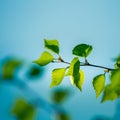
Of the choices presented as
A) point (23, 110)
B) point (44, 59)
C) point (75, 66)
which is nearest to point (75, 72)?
point (75, 66)

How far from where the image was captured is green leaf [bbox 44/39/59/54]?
905 millimetres

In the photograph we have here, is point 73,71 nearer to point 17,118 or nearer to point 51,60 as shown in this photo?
point 51,60

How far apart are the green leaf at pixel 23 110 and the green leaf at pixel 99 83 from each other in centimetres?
43

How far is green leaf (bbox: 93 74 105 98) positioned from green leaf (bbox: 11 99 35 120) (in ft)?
1.41

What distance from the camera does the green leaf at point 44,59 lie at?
0.86 m

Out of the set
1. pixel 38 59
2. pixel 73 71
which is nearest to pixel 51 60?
pixel 38 59

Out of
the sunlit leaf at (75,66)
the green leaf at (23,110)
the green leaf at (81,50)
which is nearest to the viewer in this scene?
the green leaf at (23,110)

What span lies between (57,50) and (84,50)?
12 centimetres

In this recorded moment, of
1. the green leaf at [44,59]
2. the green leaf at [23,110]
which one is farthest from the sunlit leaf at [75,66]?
the green leaf at [23,110]

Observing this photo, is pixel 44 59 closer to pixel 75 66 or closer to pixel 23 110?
pixel 75 66

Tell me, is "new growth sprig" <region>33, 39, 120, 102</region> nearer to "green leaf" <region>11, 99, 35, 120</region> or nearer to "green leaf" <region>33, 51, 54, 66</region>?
"green leaf" <region>33, 51, 54, 66</region>

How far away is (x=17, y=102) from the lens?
33 cm

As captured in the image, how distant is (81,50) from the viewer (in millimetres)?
855

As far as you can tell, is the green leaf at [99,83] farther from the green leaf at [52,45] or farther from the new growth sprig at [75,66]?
the green leaf at [52,45]
